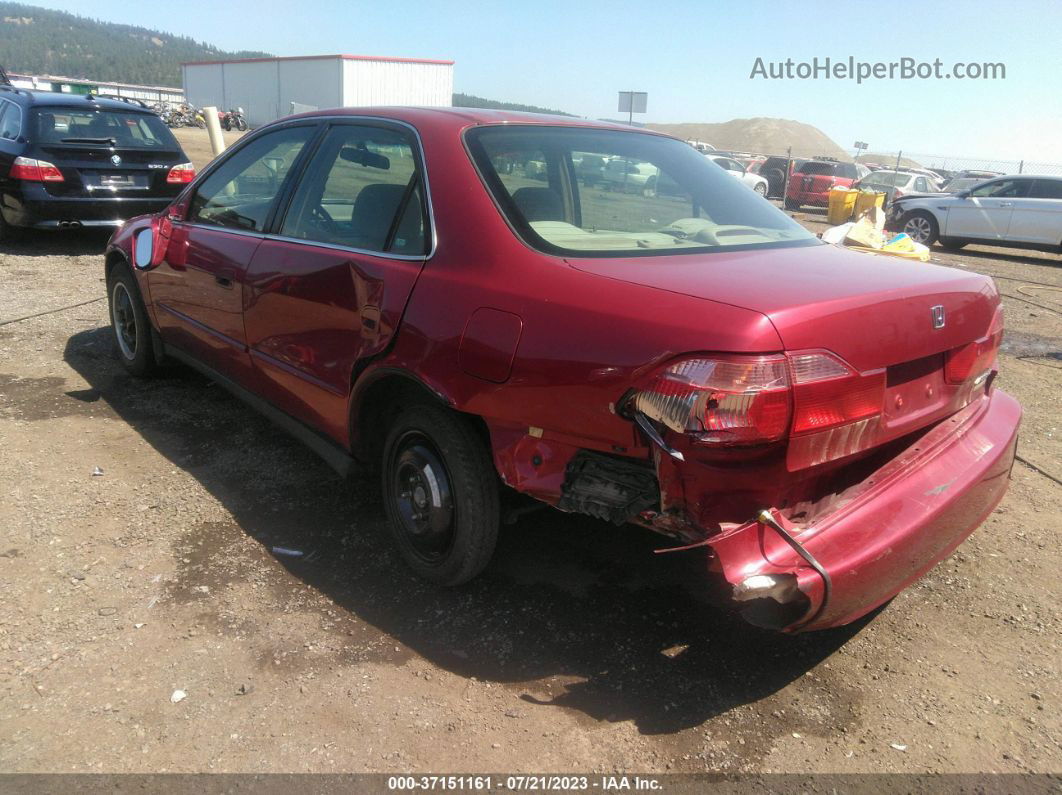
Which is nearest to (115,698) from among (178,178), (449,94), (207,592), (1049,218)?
(207,592)

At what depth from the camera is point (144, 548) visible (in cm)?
322

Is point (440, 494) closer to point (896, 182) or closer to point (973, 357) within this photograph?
point (973, 357)

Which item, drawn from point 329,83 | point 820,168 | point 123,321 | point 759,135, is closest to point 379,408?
point 123,321

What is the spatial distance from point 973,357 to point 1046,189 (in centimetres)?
1518

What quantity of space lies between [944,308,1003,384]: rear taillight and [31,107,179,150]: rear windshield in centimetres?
910

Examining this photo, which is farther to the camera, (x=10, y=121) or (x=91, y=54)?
(x=91, y=54)

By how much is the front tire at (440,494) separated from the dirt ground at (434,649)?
0.57 ft

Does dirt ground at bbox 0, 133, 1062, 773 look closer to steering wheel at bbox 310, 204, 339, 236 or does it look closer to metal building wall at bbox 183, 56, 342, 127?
steering wheel at bbox 310, 204, 339, 236

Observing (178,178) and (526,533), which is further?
(178,178)

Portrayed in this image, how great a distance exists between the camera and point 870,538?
219 cm

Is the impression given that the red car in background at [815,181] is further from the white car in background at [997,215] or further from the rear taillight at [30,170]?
the rear taillight at [30,170]

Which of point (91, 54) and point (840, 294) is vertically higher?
point (91, 54)

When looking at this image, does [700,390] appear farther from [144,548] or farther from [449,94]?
[449,94]

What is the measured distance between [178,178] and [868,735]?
30.8 feet
